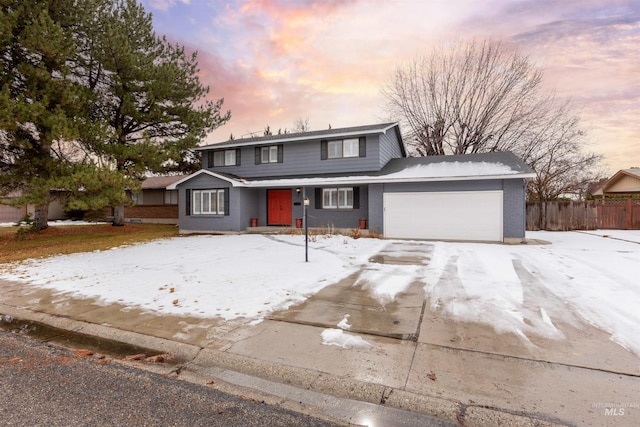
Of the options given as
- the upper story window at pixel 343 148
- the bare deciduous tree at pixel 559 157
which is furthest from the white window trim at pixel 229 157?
the bare deciduous tree at pixel 559 157

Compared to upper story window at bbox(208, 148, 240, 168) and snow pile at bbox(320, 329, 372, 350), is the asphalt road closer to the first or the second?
snow pile at bbox(320, 329, 372, 350)

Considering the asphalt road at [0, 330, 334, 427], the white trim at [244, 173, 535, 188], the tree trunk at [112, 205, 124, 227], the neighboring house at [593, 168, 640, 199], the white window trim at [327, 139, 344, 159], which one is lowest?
the asphalt road at [0, 330, 334, 427]

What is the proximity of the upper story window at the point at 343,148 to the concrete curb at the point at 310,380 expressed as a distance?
13196 mm

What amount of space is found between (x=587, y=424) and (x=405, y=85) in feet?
82.3

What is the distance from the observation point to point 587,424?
2.16 meters

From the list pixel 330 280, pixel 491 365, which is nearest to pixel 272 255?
pixel 330 280

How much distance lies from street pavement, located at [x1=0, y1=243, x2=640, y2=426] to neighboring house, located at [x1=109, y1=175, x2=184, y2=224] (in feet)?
71.7

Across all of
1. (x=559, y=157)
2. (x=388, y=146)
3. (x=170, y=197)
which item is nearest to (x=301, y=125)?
(x=170, y=197)

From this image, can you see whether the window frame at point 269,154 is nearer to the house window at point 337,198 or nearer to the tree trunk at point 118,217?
the house window at point 337,198

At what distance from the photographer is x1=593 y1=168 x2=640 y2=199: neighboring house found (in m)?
24.2

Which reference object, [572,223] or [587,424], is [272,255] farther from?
[572,223]

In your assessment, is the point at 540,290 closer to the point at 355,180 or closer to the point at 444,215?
the point at 444,215

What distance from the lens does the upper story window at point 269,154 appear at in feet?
56.4

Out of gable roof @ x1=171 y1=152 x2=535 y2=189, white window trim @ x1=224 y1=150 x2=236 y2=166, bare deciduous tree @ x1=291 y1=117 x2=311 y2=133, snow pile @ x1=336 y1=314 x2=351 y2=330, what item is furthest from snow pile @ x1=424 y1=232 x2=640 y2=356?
bare deciduous tree @ x1=291 y1=117 x2=311 y2=133
